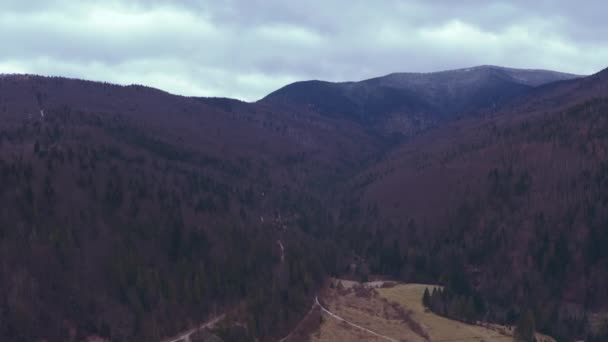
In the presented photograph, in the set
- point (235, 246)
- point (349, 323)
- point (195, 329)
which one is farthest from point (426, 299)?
point (235, 246)

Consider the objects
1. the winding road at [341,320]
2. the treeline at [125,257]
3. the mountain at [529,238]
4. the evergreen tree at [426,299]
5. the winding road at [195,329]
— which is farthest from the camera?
the mountain at [529,238]

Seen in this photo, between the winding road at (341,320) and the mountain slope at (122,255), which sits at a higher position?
the mountain slope at (122,255)

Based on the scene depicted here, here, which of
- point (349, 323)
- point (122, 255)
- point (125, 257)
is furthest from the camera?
point (122, 255)

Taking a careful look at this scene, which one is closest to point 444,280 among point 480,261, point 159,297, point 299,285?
point 480,261

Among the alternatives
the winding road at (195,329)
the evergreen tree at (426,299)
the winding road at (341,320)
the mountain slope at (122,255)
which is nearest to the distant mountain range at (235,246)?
the mountain slope at (122,255)

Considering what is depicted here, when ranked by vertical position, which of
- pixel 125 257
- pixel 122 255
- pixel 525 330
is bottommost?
pixel 525 330

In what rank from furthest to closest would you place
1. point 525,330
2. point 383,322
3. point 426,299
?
point 426,299
point 383,322
point 525,330

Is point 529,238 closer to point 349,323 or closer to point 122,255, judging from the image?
point 349,323

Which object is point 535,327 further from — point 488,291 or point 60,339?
point 60,339

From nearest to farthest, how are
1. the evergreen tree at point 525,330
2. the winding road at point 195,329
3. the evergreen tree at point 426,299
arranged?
1. the winding road at point 195,329
2. the evergreen tree at point 525,330
3. the evergreen tree at point 426,299

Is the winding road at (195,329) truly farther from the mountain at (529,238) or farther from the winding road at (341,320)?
the mountain at (529,238)

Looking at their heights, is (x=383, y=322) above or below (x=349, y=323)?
above
